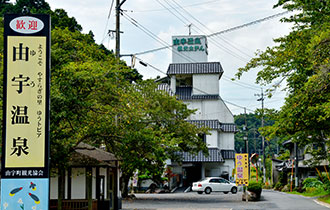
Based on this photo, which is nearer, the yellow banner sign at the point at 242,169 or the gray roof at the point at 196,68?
the yellow banner sign at the point at 242,169

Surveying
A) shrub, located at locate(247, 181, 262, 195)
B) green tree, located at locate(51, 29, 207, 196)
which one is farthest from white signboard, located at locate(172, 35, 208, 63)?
green tree, located at locate(51, 29, 207, 196)

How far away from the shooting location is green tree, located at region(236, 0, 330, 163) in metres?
19.2

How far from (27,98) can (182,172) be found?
44609 mm

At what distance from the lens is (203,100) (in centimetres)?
5494

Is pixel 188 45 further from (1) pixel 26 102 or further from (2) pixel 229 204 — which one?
(1) pixel 26 102

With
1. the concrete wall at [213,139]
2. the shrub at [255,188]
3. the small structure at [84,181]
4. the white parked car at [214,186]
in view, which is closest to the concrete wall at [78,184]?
the small structure at [84,181]

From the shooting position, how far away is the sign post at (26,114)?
10.1 m

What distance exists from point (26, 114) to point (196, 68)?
44719mm

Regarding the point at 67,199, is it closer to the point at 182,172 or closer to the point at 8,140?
the point at 8,140

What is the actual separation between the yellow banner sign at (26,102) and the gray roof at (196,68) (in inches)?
1733

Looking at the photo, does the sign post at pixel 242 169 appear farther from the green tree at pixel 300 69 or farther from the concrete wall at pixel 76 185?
the concrete wall at pixel 76 185

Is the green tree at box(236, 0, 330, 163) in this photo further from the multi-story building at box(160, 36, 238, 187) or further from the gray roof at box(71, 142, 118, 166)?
the multi-story building at box(160, 36, 238, 187)

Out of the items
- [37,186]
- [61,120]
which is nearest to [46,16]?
[37,186]

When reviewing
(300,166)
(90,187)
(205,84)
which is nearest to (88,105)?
(90,187)
